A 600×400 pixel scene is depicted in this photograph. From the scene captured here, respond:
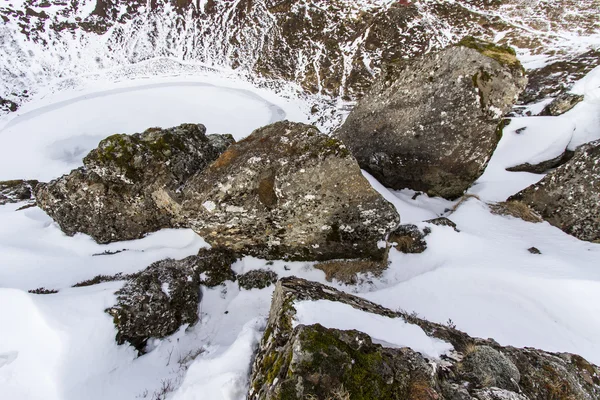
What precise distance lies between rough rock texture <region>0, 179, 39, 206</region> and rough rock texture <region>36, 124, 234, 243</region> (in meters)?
12.3

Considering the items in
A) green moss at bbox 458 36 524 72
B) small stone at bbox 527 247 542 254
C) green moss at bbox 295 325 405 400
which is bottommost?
small stone at bbox 527 247 542 254

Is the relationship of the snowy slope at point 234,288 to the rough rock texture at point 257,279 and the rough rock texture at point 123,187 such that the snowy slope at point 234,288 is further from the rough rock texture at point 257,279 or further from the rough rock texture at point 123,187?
the rough rock texture at point 123,187

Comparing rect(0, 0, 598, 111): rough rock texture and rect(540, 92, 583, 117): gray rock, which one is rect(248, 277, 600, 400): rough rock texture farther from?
rect(0, 0, 598, 111): rough rock texture

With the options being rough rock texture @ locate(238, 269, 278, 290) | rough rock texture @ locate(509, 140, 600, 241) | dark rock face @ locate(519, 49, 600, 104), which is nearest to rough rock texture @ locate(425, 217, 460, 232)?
rough rock texture @ locate(509, 140, 600, 241)

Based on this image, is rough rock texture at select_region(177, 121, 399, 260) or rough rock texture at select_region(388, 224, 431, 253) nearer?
rough rock texture at select_region(177, 121, 399, 260)

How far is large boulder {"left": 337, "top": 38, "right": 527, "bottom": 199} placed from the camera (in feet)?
42.8

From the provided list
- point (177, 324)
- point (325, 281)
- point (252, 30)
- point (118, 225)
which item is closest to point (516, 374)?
point (325, 281)

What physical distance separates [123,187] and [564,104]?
31.9 metres

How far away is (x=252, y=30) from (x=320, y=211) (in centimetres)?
6777

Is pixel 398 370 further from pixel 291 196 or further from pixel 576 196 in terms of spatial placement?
pixel 576 196

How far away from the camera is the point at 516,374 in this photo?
5.54 meters

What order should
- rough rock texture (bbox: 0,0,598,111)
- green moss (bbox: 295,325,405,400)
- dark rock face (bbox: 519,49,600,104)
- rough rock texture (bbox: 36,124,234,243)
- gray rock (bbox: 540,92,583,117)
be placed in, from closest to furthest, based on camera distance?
green moss (bbox: 295,325,405,400) → rough rock texture (bbox: 36,124,234,243) → gray rock (bbox: 540,92,583,117) → dark rock face (bbox: 519,49,600,104) → rough rock texture (bbox: 0,0,598,111)

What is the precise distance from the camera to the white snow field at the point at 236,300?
23.8 ft

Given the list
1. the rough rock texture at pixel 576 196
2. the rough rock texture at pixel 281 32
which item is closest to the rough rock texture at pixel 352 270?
the rough rock texture at pixel 576 196
